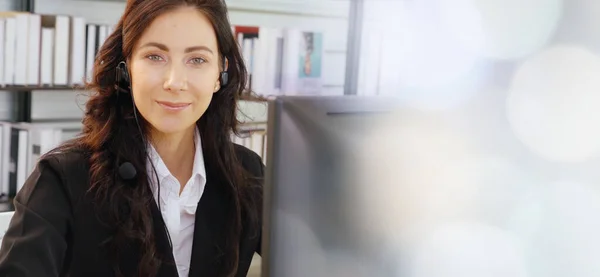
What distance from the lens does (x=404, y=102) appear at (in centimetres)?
48

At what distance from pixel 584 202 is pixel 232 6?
336cm

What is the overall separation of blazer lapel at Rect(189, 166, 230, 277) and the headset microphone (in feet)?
0.44

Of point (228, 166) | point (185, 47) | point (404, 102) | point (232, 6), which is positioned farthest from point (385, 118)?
point (232, 6)

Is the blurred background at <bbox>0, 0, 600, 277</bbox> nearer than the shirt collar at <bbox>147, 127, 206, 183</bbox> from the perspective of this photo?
Yes

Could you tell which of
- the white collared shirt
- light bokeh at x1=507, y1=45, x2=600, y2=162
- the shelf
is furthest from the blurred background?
the shelf

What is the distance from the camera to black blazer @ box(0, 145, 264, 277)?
1.17m

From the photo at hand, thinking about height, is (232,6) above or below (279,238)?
above

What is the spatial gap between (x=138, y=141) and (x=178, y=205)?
0.15m

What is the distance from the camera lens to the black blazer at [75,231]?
1.17 metres

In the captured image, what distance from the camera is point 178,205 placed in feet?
4.31

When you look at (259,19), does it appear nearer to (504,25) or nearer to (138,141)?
(138,141)

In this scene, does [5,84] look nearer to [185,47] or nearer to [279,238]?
[185,47]

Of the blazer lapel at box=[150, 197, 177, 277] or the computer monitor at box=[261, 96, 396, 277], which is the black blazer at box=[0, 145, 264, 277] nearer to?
the blazer lapel at box=[150, 197, 177, 277]

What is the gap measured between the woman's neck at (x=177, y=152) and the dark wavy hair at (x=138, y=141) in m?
0.03
